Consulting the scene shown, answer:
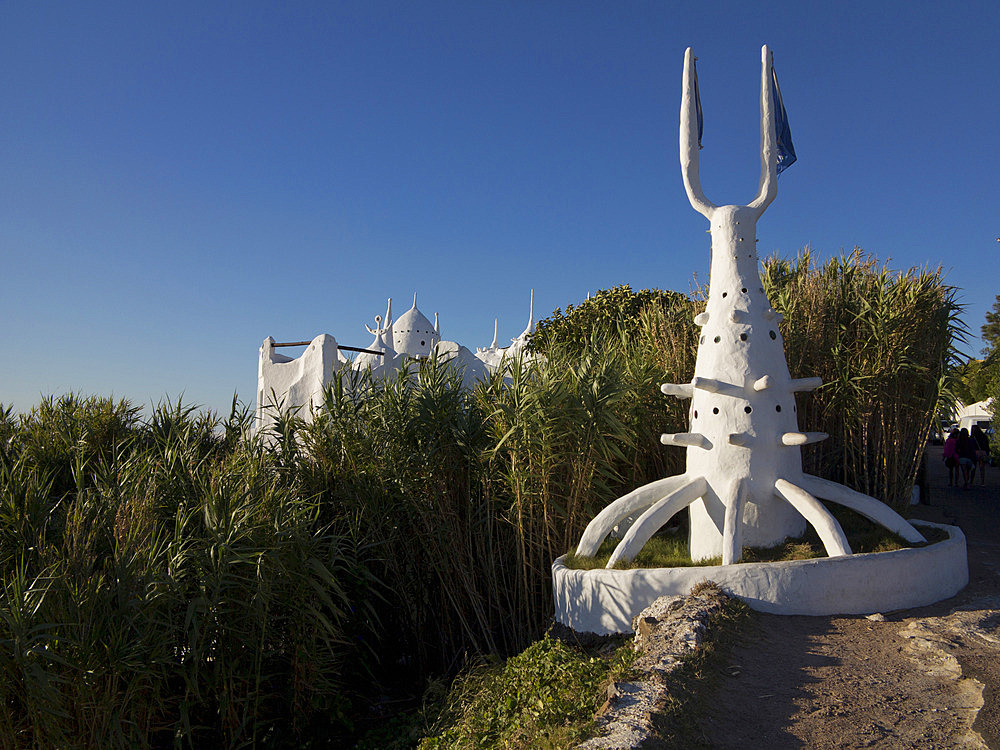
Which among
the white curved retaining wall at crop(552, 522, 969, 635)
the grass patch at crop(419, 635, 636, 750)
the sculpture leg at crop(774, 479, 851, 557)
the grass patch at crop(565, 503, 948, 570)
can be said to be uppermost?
the sculpture leg at crop(774, 479, 851, 557)

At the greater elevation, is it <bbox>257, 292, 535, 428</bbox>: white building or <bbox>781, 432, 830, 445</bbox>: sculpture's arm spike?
<bbox>257, 292, 535, 428</bbox>: white building

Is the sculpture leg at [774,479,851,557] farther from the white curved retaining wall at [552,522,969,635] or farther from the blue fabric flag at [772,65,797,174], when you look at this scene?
Answer: the blue fabric flag at [772,65,797,174]

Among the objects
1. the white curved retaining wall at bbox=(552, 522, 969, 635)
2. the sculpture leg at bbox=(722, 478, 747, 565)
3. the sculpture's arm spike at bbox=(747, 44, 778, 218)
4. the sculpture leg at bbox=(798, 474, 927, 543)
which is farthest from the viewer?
the sculpture's arm spike at bbox=(747, 44, 778, 218)

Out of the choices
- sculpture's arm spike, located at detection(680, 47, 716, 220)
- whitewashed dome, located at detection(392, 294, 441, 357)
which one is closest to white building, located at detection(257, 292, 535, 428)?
whitewashed dome, located at detection(392, 294, 441, 357)

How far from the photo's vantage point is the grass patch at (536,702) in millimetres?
4148

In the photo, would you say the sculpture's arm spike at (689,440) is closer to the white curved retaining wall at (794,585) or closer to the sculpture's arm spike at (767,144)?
the white curved retaining wall at (794,585)

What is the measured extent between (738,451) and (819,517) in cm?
89

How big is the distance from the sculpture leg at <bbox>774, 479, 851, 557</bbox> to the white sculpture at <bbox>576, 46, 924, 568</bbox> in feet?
0.04

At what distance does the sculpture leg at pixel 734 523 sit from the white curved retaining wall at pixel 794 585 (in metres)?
0.22

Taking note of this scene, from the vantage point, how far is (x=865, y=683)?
4496 mm

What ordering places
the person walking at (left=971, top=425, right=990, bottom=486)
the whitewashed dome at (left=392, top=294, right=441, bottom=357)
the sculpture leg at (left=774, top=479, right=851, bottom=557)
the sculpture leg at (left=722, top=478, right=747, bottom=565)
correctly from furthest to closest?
the whitewashed dome at (left=392, top=294, right=441, bottom=357) < the person walking at (left=971, top=425, right=990, bottom=486) < the sculpture leg at (left=722, top=478, right=747, bottom=565) < the sculpture leg at (left=774, top=479, right=851, bottom=557)

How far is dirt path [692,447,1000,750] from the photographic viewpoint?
3.83 meters

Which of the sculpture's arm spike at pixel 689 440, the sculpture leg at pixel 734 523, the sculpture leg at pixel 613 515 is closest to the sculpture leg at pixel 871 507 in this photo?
the sculpture leg at pixel 734 523

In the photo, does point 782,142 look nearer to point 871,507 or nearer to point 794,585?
point 871,507
